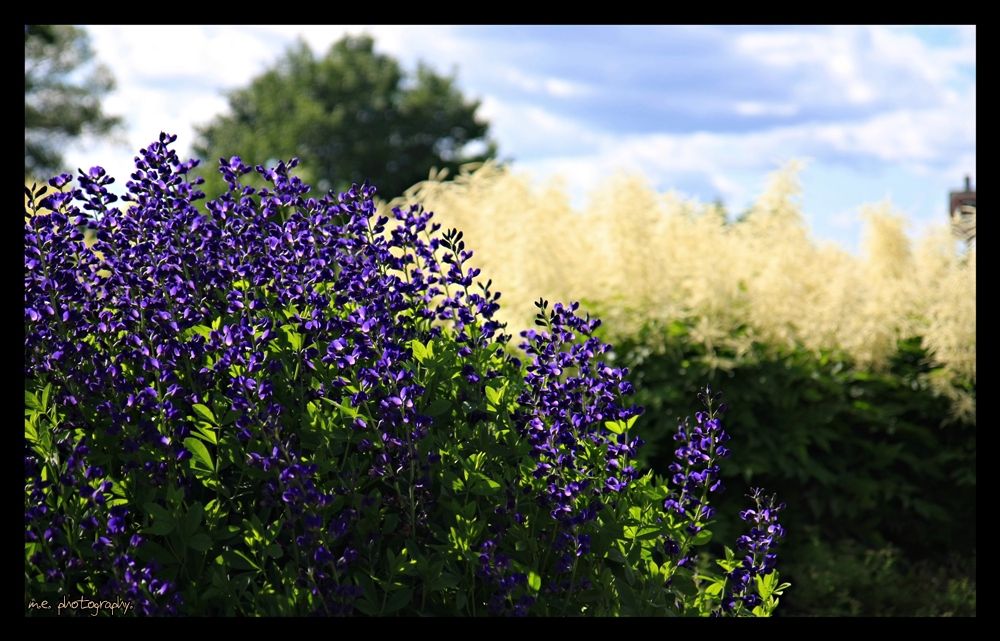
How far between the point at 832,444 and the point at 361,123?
3397cm

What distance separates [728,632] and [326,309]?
1.75m

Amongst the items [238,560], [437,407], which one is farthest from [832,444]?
[238,560]

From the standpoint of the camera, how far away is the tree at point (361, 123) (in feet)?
122

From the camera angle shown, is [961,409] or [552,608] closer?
[552,608]

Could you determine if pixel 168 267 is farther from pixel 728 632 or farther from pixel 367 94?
pixel 367 94

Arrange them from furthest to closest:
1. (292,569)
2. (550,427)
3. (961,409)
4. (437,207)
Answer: (437,207)
(961,409)
(550,427)
(292,569)

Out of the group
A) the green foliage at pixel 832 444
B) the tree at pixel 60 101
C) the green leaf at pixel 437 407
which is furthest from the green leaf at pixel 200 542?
the tree at pixel 60 101

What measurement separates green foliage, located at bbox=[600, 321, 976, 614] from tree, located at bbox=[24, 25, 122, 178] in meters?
31.4

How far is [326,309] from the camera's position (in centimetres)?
321

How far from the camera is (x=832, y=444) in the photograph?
24.0 feet

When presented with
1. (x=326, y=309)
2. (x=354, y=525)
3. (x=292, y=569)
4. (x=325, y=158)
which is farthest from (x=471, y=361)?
(x=325, y=158)

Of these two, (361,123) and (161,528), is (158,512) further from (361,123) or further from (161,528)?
(361,123)

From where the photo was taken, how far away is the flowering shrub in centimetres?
260

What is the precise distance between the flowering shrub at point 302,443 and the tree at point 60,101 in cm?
3309
